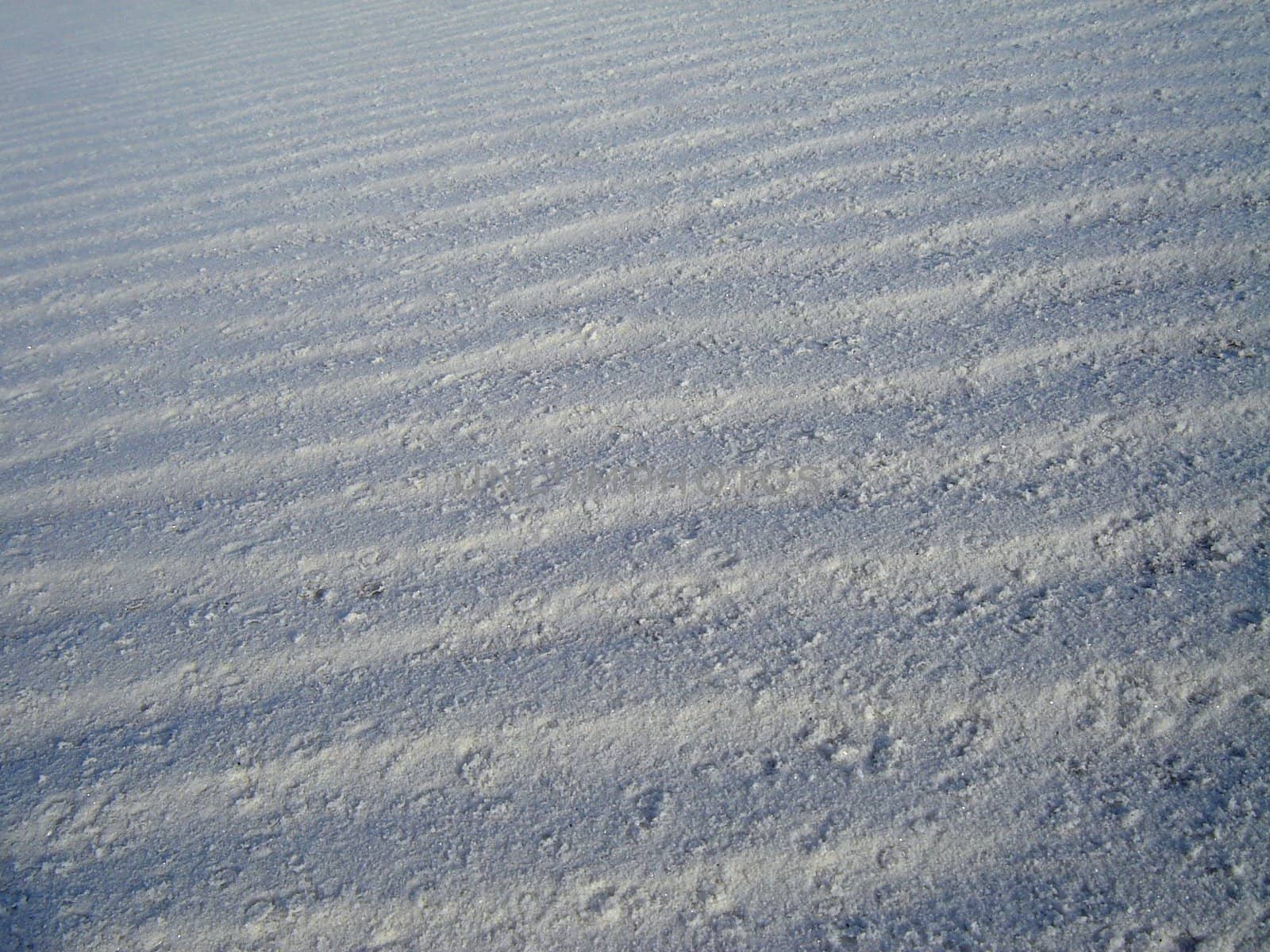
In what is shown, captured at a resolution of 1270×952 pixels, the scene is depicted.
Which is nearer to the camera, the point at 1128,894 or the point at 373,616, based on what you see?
the point at 1128,894

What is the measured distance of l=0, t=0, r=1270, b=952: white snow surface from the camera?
101 cm

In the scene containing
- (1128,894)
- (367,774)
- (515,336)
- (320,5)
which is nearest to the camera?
(1128,894)

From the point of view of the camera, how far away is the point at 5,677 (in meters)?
1.38

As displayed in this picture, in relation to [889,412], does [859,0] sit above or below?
above

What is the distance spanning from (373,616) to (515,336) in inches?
29.7

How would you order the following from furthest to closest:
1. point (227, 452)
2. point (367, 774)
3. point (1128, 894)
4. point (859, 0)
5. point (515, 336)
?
point (859, 0)
point (515, 336)
point (227, 452)
point (367, 774)
point (1128, 894)

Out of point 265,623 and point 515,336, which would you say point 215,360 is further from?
point 265,623

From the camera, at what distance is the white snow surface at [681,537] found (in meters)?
1.01

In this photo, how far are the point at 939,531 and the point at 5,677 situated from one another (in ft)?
4.51

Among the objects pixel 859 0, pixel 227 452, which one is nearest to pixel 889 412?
pixel 227 452

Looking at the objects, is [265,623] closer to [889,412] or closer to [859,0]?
[889,412]

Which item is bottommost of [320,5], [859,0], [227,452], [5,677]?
[5,677]

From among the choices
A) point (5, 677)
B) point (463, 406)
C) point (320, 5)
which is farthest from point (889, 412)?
point (320, 5)

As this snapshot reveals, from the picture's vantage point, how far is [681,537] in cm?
140
